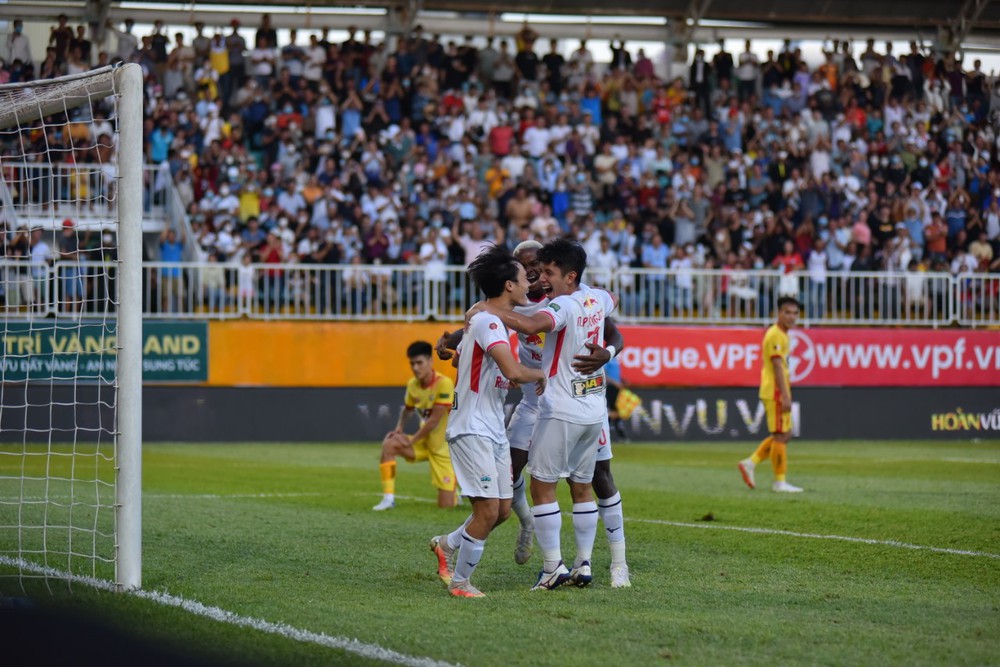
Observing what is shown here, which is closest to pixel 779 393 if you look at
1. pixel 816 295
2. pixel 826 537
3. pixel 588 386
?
pixel 826 537

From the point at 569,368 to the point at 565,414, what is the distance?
275 millimetres

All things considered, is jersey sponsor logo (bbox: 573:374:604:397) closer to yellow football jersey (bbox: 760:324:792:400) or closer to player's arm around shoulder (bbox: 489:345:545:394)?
player's arm around shoulder (bbox: 489:345:545:394)

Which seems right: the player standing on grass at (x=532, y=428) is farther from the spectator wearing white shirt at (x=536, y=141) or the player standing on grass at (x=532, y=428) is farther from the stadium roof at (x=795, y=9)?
the stadium roof at (x=795, y=9)

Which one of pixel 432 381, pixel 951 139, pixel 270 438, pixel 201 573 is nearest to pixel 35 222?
pixel 270 438

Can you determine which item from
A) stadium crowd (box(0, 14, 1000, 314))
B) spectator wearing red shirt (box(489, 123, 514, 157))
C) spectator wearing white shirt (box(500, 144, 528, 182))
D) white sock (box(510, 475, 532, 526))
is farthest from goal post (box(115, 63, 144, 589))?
spectator wearing red shirt (box(489, 123, 514, 157))

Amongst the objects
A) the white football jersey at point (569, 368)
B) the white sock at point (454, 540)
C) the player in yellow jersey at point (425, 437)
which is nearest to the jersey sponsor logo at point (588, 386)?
the white football jersey at point (569, 368)

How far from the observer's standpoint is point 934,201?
28016mm

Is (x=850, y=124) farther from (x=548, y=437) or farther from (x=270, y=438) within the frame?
(x=548, y=437)

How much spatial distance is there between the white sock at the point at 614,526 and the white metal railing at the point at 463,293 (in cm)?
1473

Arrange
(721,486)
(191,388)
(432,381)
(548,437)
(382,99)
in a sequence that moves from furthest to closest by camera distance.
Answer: (382,99) < (191,388) < (721,486) < (432,381) < (548,437)

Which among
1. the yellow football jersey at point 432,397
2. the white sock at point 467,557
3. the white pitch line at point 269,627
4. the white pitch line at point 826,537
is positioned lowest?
the white pitch line at point 826,537

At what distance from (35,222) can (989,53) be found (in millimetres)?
22591

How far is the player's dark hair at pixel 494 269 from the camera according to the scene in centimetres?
760

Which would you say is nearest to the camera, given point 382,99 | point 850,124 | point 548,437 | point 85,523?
point 548,437
